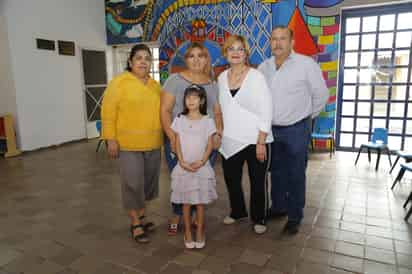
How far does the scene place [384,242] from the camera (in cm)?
265

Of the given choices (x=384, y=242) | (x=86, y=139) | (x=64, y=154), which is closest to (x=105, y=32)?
(x=86, y=139)

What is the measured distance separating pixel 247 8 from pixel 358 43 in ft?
7.05

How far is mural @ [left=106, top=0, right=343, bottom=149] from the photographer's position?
5.79 meters

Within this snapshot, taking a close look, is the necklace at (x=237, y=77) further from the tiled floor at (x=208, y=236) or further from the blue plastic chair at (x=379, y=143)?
the blue plastic chair at (x=379, y=143)

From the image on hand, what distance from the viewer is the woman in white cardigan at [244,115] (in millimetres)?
2477

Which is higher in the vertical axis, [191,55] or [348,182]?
[191,55]

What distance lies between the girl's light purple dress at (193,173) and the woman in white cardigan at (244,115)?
207mm

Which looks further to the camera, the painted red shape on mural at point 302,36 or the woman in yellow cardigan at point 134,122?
the painted red shape on mural at point 302,36

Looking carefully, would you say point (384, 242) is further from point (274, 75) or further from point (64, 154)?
point (64, 154)

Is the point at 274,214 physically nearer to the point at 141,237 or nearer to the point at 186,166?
the point at 186,166

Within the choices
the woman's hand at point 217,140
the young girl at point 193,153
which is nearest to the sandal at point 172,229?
the young girl at point 193,153

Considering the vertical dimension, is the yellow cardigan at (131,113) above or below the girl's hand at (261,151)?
above

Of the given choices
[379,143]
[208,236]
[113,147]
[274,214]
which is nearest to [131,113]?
[113,147]

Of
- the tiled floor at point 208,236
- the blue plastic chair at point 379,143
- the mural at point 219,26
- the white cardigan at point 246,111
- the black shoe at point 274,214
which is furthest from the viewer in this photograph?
the mural at point 219,26
